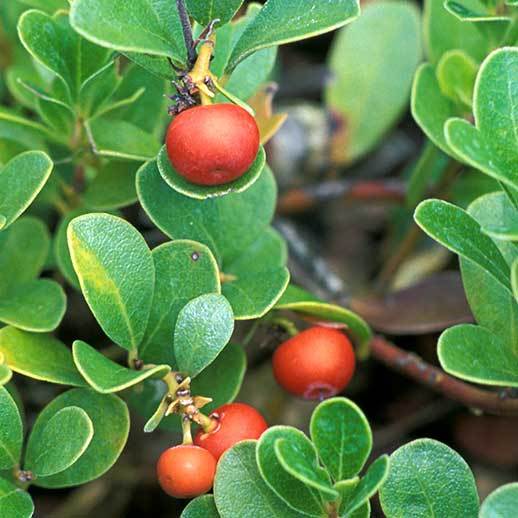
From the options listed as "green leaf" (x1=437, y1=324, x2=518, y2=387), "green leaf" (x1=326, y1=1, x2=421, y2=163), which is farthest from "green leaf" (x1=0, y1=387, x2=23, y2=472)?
"green leaf" (x1=326, y1=1, x2=421, y2=163)

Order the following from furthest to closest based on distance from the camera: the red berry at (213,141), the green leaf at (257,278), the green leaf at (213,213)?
the green leaf at (213,213)
the green leaf at (257,278)
the red berry at (213,141)

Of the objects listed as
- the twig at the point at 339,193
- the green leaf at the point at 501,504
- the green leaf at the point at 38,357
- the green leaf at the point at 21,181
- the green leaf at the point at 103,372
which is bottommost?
the twig at the point at 339,193

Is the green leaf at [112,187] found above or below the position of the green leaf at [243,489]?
above

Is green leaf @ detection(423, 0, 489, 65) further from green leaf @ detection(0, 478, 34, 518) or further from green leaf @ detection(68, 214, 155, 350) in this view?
green leaf @ detection(0, 478, 34, 518)

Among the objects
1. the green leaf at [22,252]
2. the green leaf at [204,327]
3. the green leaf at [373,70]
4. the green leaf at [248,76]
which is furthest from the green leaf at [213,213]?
the green leaf at [373,70]

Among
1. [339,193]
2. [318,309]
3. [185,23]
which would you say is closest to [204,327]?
[318,309]

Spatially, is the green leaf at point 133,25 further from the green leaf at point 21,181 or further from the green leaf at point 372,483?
the green leaf at point 372,483

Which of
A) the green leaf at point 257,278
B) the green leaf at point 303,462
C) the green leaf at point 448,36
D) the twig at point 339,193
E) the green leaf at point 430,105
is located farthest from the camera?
the twig at point 339,193

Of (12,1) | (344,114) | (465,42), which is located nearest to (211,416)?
(465,42)
